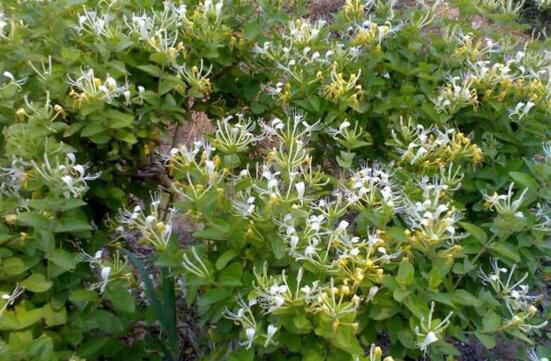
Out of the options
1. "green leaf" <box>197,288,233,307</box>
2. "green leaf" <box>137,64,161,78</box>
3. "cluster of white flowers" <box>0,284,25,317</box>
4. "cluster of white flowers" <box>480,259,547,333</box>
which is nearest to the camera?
"cluster of white flowers" <box>0,284,25,317</box>

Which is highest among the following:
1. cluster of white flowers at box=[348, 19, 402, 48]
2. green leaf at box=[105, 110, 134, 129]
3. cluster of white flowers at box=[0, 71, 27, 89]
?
cluster of white flowers at box=[0, 71, 27, 89]

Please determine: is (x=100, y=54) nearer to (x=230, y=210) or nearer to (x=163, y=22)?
(x=163, y=22)

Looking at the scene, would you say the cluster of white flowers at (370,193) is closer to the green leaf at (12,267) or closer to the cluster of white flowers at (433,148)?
the cluster of white flowers at (433,148)

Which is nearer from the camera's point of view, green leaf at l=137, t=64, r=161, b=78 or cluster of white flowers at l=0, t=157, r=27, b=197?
cluster of white flowers at l=0, t=157, r=27, b=197

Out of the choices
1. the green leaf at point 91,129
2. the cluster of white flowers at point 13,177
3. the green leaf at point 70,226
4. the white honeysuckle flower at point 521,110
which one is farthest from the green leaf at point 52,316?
the white honeysuckle flower at point 521,110

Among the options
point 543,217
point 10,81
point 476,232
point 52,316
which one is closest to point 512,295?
point 476,232

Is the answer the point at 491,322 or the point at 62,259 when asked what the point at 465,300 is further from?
the point at 62,259

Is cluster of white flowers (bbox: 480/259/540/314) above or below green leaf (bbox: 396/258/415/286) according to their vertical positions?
below

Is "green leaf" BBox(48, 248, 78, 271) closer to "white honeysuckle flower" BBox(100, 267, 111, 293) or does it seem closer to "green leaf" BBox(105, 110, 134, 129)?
"white honeysuckle flower" BBox(100, 267, 111, 293)

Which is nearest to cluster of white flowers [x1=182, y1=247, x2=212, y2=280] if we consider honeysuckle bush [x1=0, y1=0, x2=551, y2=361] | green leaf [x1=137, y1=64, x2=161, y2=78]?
honeysuckle bush [x1=0, y1=0, x2=551, y2=361]
